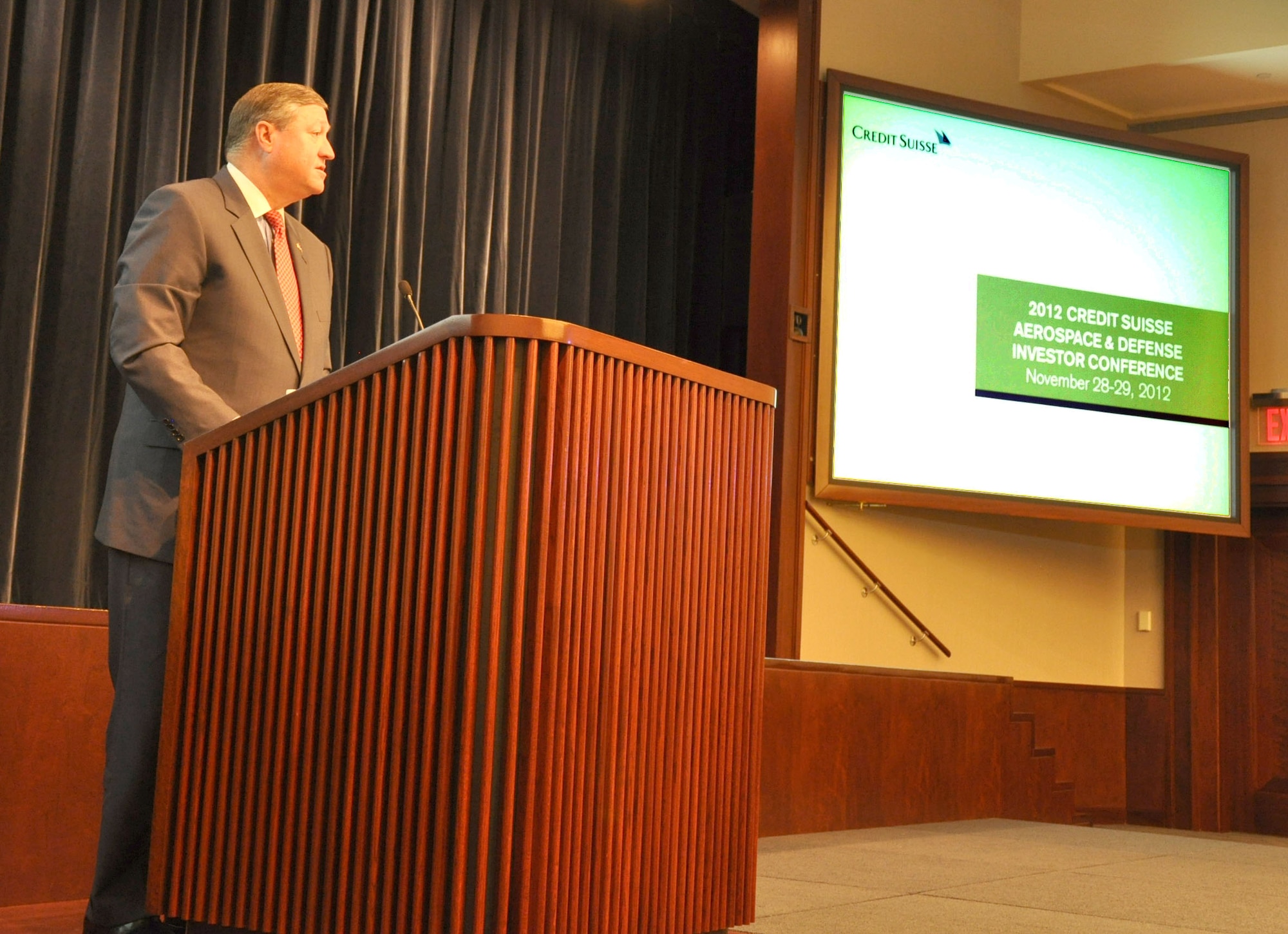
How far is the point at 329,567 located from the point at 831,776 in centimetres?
281

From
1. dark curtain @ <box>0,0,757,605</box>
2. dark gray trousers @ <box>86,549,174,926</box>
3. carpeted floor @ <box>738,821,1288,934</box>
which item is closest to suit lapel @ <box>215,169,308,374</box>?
dark gray trousers @ <box>86,549,174,926</box>

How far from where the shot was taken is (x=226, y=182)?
77.9 inches

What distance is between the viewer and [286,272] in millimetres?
2045

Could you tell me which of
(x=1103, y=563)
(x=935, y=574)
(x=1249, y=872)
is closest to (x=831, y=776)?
(x=1249, y=872)

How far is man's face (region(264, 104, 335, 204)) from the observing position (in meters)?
2.00

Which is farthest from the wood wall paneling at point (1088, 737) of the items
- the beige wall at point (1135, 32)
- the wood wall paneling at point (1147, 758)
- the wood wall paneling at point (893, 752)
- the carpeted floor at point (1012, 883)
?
the beige wall at point (1135, 32)

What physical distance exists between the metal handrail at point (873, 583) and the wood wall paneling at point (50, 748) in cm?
342

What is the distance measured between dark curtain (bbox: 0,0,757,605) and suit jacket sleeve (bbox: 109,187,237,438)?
199 centimetres

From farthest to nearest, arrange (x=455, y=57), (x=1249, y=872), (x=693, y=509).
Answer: (x=455, y=57)
(x=1249, y=872)
(x=693, y=509)

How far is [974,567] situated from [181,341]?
485cm

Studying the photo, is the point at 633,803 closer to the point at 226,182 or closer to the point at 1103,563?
the point at 226,182

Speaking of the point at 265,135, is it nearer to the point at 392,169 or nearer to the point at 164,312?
the point at 164,312

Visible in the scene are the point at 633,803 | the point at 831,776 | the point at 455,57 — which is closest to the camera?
the point at 633,803

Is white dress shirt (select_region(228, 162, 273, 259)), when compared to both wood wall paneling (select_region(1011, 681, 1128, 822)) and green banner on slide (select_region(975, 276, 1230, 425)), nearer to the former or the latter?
green banner on slide (select_region(975, 276, 1230, 425))
